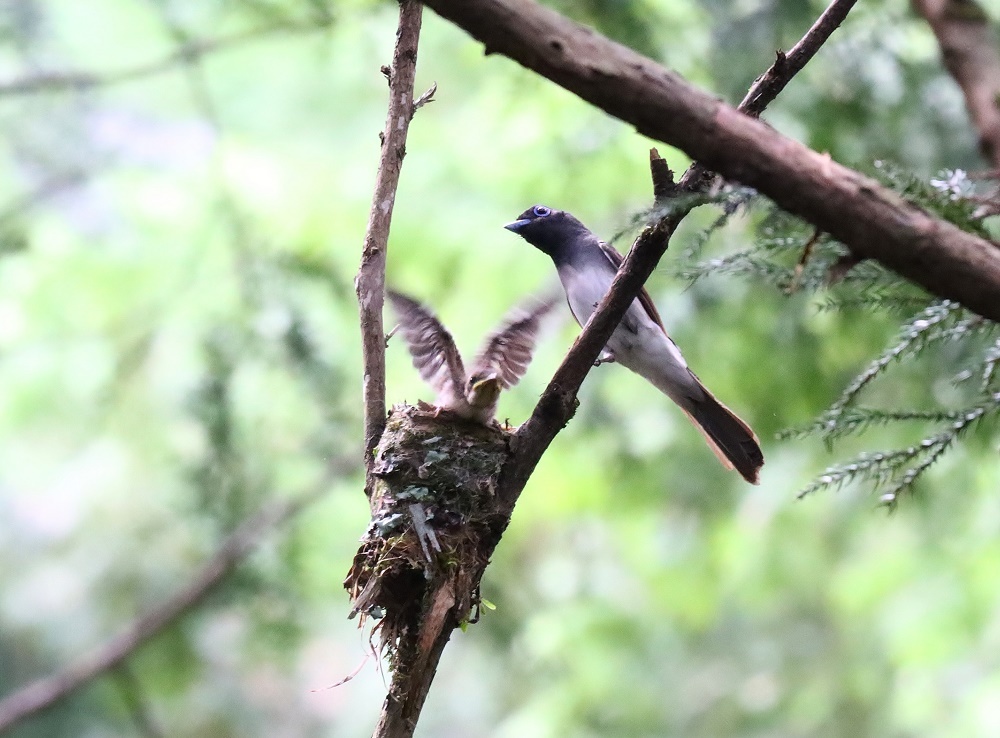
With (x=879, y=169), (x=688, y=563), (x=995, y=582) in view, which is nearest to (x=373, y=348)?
(x=879, y=169)

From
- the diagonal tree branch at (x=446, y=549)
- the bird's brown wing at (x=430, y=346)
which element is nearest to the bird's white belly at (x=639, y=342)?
the bird's brown wing at (x=430, y=346)

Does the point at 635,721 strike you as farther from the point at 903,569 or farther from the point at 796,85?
the point at 796,85

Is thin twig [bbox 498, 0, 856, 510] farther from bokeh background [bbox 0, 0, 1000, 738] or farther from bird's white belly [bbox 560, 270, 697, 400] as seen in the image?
bokeh background [bbox 0, 0, 1000, 738]

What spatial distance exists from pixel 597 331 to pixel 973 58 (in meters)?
2.05

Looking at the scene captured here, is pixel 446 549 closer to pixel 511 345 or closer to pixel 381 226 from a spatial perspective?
pixel 381 226

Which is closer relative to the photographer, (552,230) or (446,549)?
(446,549)

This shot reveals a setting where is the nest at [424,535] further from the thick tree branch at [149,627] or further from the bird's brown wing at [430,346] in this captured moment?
the thick tree branch at [149,627]

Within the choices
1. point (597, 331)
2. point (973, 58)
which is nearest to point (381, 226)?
point (597, 331)

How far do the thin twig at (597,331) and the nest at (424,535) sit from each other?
54 mm

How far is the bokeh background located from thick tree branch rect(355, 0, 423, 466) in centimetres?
180

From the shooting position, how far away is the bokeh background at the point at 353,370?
4.57 meters

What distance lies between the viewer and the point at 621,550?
23.2 ft

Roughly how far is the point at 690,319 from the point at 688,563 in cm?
187

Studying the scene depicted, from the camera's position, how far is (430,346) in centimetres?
284
